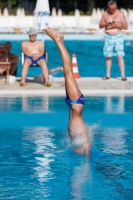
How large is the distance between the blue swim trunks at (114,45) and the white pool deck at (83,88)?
589mm

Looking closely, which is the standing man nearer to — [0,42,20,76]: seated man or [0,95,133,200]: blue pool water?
[0,42,20,76]: seated man

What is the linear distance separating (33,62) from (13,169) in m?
6.15

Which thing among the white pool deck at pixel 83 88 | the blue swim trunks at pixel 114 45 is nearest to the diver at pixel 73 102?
the white pool deck at pixel 83 88

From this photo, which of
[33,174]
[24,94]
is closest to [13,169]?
[33,174]

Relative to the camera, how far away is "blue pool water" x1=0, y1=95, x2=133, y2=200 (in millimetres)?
5809

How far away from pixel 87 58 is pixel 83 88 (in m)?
9.51

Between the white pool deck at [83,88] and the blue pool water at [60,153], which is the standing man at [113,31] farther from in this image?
the blue pool water at [60,153]

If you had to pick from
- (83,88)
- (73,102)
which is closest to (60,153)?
(73,102)

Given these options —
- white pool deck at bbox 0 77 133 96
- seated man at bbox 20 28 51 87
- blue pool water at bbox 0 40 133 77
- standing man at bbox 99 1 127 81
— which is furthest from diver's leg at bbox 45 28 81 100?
blue pool water at bbox 0 40 133 77

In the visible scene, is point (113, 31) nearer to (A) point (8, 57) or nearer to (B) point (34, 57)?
(B) point (34, 57)

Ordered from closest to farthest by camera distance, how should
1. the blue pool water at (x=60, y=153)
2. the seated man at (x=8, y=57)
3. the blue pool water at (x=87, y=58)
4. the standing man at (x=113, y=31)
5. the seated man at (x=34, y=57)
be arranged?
the blue pool water at (x=60, y=153) → the seated man at (x=34, y=57) → the standing man at (x=113, y=31) → the seated man at (x=8, y=57) → the blue pool water at (x=87, y=58)

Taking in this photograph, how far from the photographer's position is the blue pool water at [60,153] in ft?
19.1

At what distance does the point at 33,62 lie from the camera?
12.6m

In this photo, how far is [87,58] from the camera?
71.2 ft
